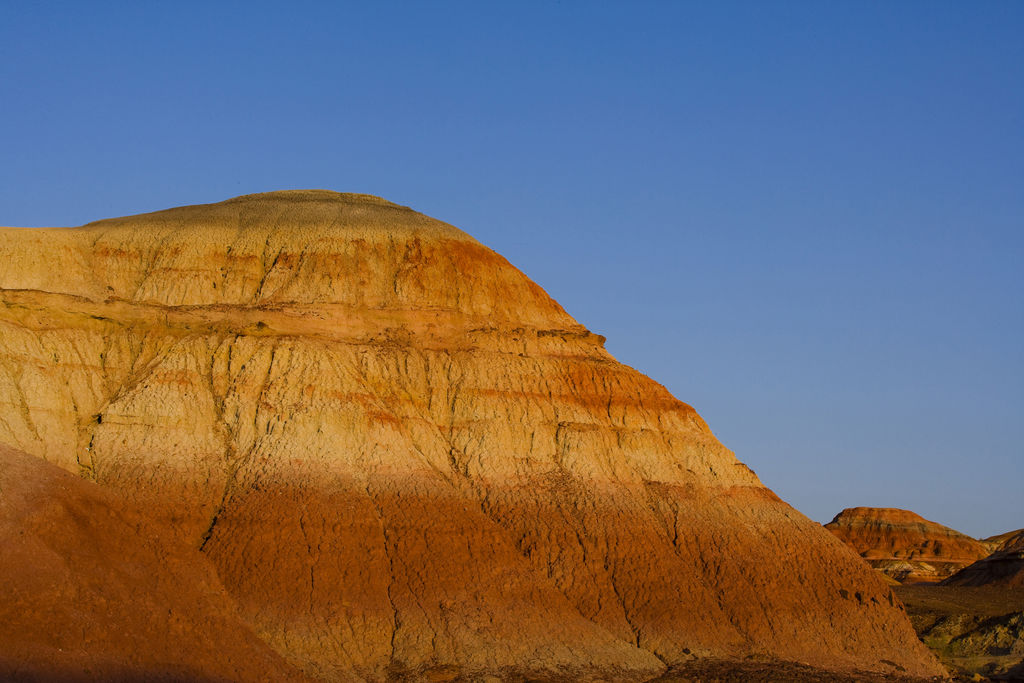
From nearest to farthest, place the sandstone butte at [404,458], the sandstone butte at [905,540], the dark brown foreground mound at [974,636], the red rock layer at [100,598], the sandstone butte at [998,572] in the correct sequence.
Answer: the red rock layer at [100,598]
the sandstone butte at [404,458]
the dark brown foreground mound at [974,636]
the sandstone butte at [998,572]
the sandstone butte at [905,540]

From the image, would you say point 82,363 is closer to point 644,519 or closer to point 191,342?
point 191,342

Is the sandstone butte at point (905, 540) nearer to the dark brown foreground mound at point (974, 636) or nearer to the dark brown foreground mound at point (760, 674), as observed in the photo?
the dark brown foreground mound at point (974, 636)

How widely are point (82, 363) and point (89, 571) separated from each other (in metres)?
15.0

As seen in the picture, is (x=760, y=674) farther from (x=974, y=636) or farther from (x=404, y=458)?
(x=974, y=636)

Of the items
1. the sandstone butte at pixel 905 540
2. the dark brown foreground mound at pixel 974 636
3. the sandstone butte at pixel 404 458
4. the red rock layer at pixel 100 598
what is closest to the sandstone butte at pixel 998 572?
the dark brown foreground mound at pixel 974 636

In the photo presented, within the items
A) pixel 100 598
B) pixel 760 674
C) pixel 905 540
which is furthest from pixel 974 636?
pixel 905 540

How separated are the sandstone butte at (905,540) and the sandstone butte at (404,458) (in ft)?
251

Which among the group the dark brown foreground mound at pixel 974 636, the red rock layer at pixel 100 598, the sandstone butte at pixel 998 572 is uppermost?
the sandstone butte at pixel 998 572

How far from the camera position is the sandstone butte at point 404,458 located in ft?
135

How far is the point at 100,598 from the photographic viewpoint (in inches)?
1309

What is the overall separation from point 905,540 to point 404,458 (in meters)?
96.1

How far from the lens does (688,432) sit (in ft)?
176

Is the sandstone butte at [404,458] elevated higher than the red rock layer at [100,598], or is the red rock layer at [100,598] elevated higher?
the sandstone butte at [404,458]

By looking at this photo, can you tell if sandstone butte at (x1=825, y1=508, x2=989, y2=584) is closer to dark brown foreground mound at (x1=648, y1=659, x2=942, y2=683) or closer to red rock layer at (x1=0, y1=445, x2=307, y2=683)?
dark brown foreground mound at (x1=648, y1=659, x2=942, y2=683)
